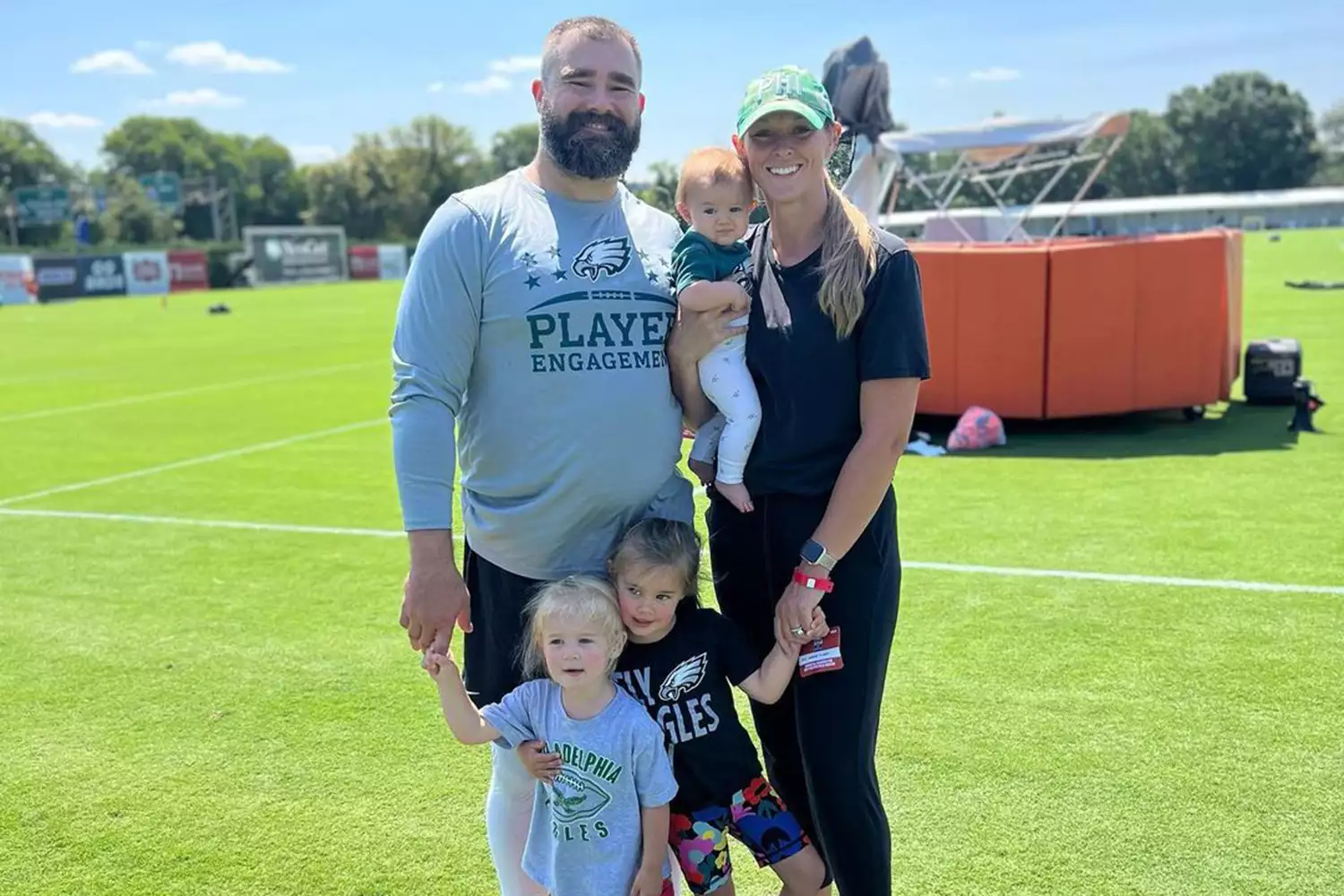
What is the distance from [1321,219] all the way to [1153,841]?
11809 cm

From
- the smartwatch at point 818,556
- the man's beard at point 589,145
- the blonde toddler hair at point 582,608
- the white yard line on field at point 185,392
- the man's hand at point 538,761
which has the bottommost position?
the white yard line on field at point 185,392

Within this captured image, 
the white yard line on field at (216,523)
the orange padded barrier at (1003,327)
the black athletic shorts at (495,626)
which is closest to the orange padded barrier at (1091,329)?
the orange padded barrier at (1003,327)

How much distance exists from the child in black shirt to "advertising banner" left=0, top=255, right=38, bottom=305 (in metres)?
46.9

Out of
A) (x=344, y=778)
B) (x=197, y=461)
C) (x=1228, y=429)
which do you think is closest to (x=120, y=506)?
(x=197, y=461)

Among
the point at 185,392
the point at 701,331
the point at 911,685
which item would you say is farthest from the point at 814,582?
the point at 185,392

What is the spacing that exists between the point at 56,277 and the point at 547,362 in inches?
1935

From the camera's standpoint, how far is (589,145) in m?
2.60

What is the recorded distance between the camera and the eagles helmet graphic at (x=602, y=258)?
2.60 meters

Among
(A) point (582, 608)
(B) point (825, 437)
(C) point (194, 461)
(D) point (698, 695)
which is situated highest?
(B) point (825, 437)

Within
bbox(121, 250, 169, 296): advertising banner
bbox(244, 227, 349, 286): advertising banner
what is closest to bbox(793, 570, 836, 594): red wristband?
bbox(121, 250, 169, 296): advertising banner

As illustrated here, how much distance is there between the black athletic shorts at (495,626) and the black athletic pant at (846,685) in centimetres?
59

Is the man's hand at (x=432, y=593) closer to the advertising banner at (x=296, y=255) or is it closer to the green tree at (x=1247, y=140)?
the advertising banner at (x=296, y=255)

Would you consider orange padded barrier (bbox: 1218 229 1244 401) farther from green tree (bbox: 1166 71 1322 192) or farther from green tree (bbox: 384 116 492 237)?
green tree (bbox: 1166 71 1322 192)

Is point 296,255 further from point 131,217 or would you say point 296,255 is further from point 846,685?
point 846,685
